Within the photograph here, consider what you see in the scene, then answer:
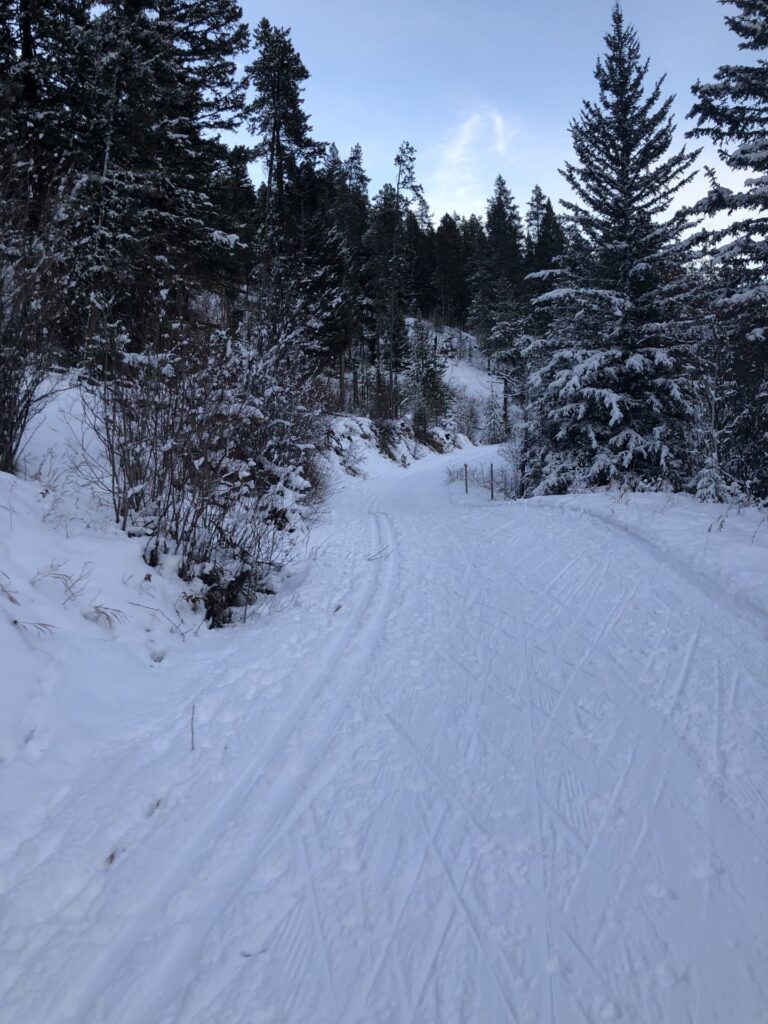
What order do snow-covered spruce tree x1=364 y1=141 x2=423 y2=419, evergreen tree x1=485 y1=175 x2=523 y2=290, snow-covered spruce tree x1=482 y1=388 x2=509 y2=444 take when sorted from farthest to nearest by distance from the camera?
1. evergreen tree x1=485 y1=175 x2=523 y2=290
2. snow-covered spruce tree x1=482 y1=388 x2=509 y2=444
3. snow-covered spruce tree x1=364 y1=141 x2=423 y2=419

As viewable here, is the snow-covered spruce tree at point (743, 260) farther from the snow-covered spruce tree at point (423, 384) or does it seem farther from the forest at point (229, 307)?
the snow-covered spruce tree at point (423, 384)

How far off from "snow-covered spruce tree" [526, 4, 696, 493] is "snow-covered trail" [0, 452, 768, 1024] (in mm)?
8135

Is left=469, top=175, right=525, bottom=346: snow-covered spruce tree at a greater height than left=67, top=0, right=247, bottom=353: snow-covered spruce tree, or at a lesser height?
greater

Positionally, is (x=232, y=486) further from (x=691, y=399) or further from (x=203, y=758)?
(x=691, y=399)

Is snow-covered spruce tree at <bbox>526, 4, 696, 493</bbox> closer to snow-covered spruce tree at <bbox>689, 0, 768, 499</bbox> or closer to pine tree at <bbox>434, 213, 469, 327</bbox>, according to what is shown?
snow-covered spruce tree at <bbox>689, 0, 768, 499</bbox>

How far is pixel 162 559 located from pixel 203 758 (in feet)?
9.64

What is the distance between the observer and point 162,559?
5.72 meters

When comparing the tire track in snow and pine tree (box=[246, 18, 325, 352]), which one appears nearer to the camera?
the tire track in snow

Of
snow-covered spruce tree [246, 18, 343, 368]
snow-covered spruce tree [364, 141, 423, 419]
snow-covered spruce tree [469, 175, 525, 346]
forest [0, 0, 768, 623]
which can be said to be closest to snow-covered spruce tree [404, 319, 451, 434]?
snow-covered spruce tree [364, 141, 423, 419]

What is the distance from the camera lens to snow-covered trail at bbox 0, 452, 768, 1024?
1910 millimetres

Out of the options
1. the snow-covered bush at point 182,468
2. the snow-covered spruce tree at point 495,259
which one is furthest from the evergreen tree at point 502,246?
the snow-covered bush at point 182,468

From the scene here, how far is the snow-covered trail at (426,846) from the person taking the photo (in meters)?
1.91

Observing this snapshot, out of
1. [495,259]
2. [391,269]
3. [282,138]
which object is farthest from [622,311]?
[495,259]

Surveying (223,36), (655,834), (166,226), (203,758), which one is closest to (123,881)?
(203,758)
